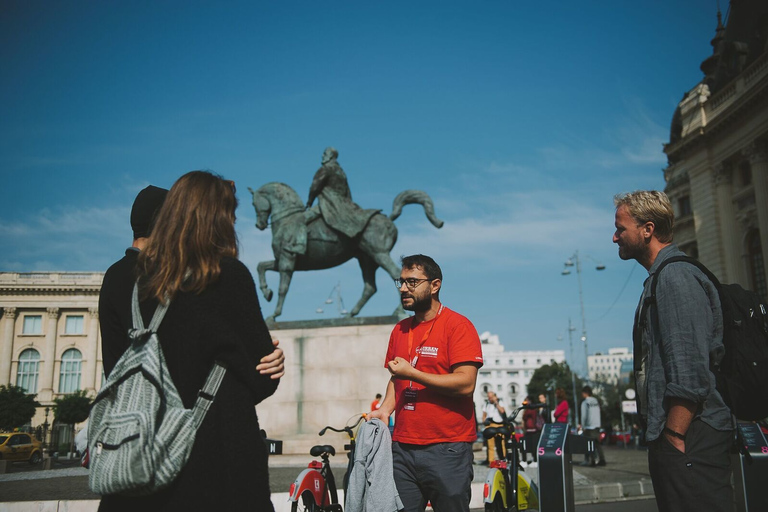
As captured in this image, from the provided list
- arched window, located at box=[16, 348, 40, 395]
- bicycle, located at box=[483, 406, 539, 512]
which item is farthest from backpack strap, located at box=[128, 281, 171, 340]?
arched window, located at box=[16, 348, 40, 395]

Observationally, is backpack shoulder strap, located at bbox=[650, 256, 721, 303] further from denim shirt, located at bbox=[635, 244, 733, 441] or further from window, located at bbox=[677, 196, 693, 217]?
window, located at bbox=[677, 196, 693, 217]

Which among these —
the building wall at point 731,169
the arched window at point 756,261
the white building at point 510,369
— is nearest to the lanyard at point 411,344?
the building wall at point 731,169

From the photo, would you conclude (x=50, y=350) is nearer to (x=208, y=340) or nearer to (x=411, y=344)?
(x=411, y=344)

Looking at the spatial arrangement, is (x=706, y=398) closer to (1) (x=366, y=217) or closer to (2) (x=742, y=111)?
(1) (x=366, y=217)

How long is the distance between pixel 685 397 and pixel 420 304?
5.71 feet

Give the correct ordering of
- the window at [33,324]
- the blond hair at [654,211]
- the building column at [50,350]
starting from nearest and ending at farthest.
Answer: the blond hair at [654,211], the building column at [50,350], the window at [33,324]

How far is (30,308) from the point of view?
6944 cm

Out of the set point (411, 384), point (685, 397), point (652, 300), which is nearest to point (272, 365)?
point (685, 397)

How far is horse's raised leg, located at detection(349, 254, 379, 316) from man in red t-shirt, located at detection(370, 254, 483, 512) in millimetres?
12347

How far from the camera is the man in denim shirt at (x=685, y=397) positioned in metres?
2.86

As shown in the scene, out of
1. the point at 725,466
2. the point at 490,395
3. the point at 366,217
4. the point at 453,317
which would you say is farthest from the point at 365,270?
the point at 725,466

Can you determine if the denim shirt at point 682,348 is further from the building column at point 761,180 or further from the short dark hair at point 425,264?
the building column at point 761,180

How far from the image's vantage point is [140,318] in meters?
2.17

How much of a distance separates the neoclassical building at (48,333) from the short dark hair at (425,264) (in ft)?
228
